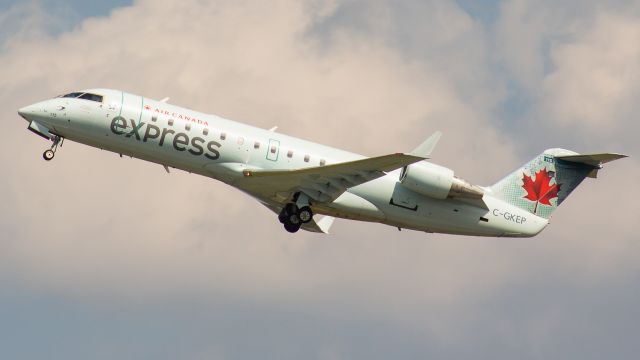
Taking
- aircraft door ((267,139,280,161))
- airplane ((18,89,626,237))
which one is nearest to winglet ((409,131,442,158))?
airplane ((18,89,626,237))

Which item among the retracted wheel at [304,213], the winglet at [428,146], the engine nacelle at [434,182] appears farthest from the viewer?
the retracted wheel at [304,213]

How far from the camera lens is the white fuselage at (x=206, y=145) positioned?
36188 mm

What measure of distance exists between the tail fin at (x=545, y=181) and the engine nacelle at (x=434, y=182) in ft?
8.41

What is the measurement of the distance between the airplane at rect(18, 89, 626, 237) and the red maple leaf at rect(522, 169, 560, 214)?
2.13ft

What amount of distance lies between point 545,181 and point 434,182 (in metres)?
5.01

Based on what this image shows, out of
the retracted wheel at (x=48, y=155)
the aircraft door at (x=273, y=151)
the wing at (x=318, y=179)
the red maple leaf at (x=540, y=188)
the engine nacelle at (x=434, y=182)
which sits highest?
the red maple leaf at (x=540, y=188)

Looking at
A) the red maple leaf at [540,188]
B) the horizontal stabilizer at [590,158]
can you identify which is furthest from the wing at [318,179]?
the horizontal stabilizer at [590,158]

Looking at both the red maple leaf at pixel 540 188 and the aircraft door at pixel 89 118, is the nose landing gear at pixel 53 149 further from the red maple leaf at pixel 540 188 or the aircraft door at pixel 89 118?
the red maple leaf at pixel 540 188

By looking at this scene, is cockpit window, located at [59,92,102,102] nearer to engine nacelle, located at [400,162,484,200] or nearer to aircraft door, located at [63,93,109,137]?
aircraft door, located at [63,93,109,137]

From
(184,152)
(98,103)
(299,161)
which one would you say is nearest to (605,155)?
(299,161)

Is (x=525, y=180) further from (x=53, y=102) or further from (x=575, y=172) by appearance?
(x=53, y=102)

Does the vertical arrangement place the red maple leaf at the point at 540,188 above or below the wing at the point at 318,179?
above

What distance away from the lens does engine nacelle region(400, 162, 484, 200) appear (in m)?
37.4

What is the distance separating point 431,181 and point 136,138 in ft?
28.9
